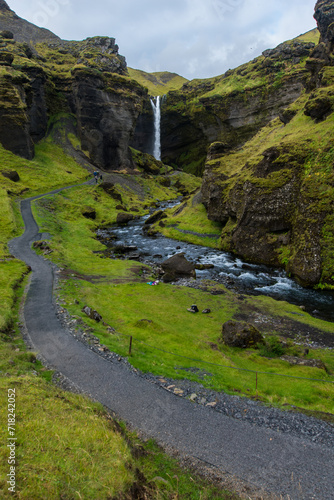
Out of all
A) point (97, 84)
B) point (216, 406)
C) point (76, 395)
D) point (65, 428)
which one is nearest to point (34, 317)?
point (76, 395)

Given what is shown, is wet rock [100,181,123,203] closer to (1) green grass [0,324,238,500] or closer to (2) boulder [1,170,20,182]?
(2) boulder [1,170,20,182]

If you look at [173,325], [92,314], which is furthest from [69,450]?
[173,325]

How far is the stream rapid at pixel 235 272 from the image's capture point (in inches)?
1257

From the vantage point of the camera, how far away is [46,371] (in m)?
15.1

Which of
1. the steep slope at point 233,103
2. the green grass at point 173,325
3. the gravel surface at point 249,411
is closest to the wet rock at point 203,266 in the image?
the green grass at point 173,325

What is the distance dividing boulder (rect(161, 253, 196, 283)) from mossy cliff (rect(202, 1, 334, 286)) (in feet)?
43.6

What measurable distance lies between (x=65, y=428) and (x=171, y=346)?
11.1 meters

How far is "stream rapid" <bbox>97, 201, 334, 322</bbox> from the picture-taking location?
3194cm

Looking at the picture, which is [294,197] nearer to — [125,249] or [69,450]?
[125,249]

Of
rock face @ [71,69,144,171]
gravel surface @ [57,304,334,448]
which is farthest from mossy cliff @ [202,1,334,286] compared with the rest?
rock face @ [71,69,144,171]

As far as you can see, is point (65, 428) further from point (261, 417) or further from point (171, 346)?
point (171, 346)

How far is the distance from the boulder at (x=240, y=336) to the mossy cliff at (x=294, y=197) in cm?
1790

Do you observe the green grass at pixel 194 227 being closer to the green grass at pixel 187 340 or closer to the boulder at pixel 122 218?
the boulder at pixel 122 218

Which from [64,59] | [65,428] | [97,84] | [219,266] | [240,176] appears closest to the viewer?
[65,428]
